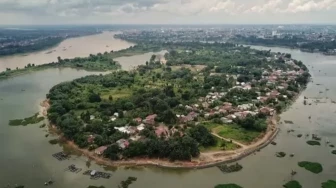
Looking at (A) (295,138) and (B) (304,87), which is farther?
(B) (304,87)

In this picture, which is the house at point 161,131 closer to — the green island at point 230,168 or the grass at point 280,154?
the green island at point 230,168

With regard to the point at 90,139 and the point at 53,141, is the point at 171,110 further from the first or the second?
the point at 53,141

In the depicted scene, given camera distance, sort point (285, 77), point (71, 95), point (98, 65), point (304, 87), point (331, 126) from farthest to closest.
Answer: point (98, 65) → point (285, 77) → point (304, 87) → point (71, 95) → point (331, 126)

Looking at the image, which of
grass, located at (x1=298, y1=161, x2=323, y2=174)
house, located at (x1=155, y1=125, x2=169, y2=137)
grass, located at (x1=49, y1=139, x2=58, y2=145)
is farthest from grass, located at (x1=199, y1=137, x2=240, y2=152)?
grass, located at (x1=49, y1=139, x2=58, y2=145)

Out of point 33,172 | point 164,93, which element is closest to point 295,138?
point 164,93

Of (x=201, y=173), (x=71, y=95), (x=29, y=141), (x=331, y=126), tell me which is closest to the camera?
(x=201, y=173)

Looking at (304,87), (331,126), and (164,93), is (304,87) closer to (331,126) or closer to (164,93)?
(331,126)

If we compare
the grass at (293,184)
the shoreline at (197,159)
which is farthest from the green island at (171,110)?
the grass at (293,184)

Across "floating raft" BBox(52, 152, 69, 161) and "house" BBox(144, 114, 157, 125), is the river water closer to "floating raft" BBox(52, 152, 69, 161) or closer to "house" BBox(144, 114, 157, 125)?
"floating raft" BBox(52, 152, 69, 161)
